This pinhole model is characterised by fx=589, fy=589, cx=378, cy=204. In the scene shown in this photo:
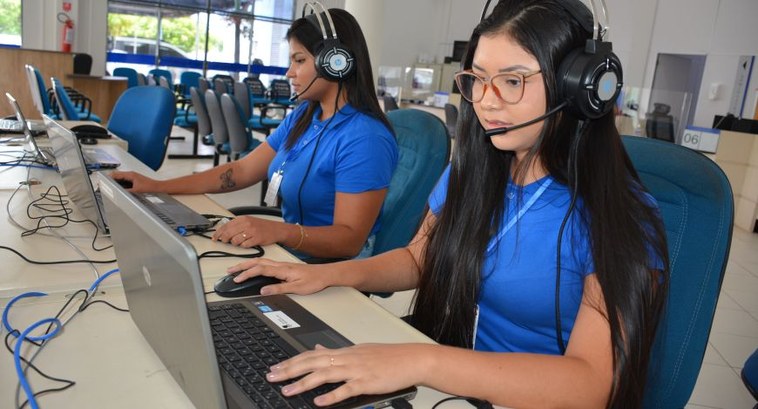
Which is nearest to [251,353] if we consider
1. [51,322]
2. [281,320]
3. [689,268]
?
[281,320]

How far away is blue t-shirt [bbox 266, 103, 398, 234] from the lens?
1.74 metres

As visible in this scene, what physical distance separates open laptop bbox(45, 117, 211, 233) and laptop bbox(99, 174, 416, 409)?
0.48m

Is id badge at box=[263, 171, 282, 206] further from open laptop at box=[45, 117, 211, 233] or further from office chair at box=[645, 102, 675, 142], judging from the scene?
office chair at box=[645, 102, 675, 142]

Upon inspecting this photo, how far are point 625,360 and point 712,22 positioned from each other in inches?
339

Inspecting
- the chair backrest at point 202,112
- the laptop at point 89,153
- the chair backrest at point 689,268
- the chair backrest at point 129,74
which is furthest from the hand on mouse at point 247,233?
the chair backrest at point 129,74

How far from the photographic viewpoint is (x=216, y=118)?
523cm

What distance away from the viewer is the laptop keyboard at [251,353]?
2.46 feet

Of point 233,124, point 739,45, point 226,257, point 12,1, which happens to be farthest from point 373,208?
point 12,1

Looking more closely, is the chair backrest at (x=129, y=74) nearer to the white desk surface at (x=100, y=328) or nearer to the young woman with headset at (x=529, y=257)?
the white desk surface at (x=100, y=328)

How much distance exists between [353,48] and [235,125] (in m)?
3.24

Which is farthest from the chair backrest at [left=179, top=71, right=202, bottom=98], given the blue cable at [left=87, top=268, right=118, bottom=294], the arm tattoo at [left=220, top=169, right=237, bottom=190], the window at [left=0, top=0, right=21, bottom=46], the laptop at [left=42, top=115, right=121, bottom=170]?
the blue cable at [left=87, top=268, right=118, bottom=294]

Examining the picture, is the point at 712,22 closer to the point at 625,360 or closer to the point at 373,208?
the point at 373,208

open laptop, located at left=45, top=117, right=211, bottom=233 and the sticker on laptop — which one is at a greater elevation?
open laptop, located at left=45, top=117, right=211, bottom=233

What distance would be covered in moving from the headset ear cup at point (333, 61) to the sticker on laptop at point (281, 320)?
93cm
